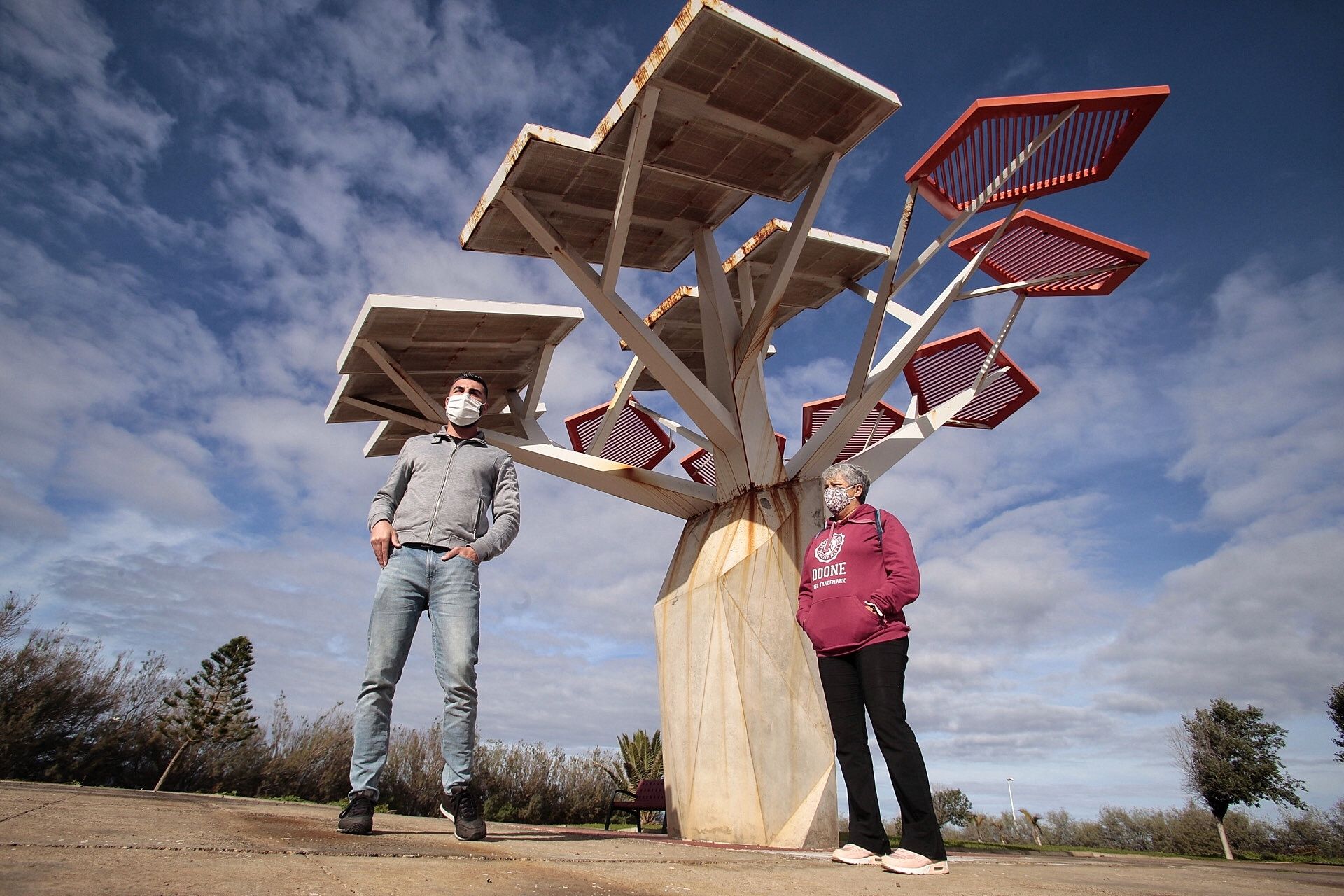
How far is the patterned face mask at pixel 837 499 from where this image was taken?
396cm

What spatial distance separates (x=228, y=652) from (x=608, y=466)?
20.2m

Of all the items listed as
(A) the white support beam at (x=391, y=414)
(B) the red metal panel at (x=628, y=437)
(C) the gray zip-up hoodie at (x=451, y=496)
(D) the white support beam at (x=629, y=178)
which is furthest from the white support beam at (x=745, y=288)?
(C) the gray zip-up hoodie at (x=451, y=496)

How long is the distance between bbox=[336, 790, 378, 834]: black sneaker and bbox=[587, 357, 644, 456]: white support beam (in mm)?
6834

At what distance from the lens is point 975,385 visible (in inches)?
369

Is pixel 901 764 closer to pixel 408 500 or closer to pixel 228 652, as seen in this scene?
pixel 408 500

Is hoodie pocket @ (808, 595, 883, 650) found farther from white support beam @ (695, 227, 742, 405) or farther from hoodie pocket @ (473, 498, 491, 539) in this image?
white support beam @ (695, 227, 742, 405)

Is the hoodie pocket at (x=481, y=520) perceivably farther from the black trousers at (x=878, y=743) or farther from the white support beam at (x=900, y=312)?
the white support beam at (x=900, y=312)

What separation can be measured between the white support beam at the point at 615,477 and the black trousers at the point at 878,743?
454 cm

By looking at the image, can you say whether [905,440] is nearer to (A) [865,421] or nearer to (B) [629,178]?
(A) [865,421]

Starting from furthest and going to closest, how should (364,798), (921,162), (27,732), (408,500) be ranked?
(27,732) → (921,162) → (408,500) → (364,798)

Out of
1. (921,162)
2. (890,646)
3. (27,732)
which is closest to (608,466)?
(921,162)

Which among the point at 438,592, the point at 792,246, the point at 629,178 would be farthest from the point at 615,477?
the point at 438,592

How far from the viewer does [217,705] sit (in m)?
21.2

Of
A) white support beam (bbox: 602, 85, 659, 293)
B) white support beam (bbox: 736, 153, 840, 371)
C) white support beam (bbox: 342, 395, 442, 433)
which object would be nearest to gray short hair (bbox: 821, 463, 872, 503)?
white support beam (bbox: 736, 153, 840, 371)
